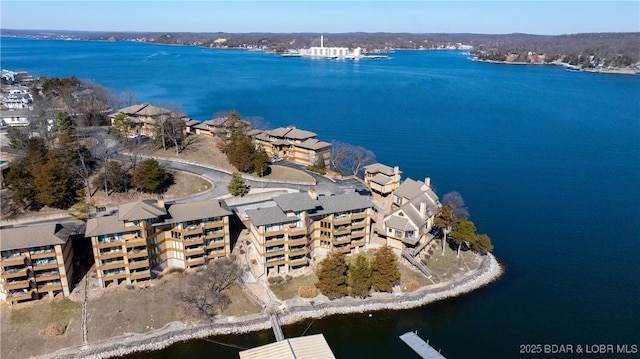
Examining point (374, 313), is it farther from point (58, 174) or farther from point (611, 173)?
point (611, 173)

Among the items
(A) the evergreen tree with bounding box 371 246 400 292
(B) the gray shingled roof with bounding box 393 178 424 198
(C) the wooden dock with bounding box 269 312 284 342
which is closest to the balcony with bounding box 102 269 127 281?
(C) the wooden dock with bounding box 269 312 284 342

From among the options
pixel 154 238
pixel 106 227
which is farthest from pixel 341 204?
pixel 106 227

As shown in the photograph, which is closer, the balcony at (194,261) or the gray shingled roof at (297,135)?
the balcony at (194,261)

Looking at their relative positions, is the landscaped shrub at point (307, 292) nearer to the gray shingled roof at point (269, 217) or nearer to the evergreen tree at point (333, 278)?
the evergreen tree at point (333, 278)

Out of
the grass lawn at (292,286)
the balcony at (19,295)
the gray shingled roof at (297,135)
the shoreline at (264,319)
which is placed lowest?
the shoreline at (264,319)

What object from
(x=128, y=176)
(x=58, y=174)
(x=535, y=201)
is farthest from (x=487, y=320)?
(x=58, y=174)

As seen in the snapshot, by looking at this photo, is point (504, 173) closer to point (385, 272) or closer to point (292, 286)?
point (385, 272)

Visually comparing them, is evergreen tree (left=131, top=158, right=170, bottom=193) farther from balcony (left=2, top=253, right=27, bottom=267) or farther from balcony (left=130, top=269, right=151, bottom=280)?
balcony (left=2, top=253, right=27, bottom=267)

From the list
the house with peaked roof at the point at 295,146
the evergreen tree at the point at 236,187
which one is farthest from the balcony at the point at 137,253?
the house with peaked roof at the point at 295,146
